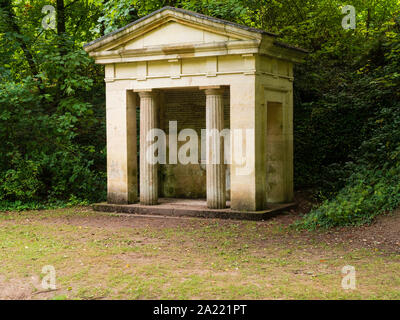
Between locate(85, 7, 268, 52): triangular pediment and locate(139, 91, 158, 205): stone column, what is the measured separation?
4.45ft

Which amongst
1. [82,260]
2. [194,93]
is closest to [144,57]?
[194,93]

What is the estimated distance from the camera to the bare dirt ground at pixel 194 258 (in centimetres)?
650

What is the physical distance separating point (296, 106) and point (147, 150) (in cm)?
598

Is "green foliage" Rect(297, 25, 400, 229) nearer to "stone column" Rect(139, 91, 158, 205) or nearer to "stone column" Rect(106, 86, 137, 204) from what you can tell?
"stone column" Rect(139, 91, 158, 205)

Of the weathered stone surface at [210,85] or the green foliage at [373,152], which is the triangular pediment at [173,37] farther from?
the green foliage at [373,152]

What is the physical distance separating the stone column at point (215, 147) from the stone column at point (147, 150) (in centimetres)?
166

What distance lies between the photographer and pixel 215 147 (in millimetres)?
12539

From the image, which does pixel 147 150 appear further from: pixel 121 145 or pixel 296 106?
pixel 296 106

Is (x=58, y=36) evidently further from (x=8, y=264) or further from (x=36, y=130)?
(x=8, y=264)

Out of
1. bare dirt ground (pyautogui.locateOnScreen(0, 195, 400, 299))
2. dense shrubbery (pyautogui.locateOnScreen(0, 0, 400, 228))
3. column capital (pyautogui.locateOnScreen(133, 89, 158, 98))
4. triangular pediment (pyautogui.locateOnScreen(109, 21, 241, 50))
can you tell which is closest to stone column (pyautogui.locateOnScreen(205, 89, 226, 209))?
bare dirt ground (pyautogui.locateOnScreen(0, 195, 400, 299))

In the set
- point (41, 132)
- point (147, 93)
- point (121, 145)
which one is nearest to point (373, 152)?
point (147, 93)

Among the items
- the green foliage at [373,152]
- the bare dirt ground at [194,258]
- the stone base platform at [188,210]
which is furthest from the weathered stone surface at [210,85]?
the green foliage at [373,152]

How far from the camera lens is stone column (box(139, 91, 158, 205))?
44.1 ft

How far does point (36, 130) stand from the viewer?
15719mm
